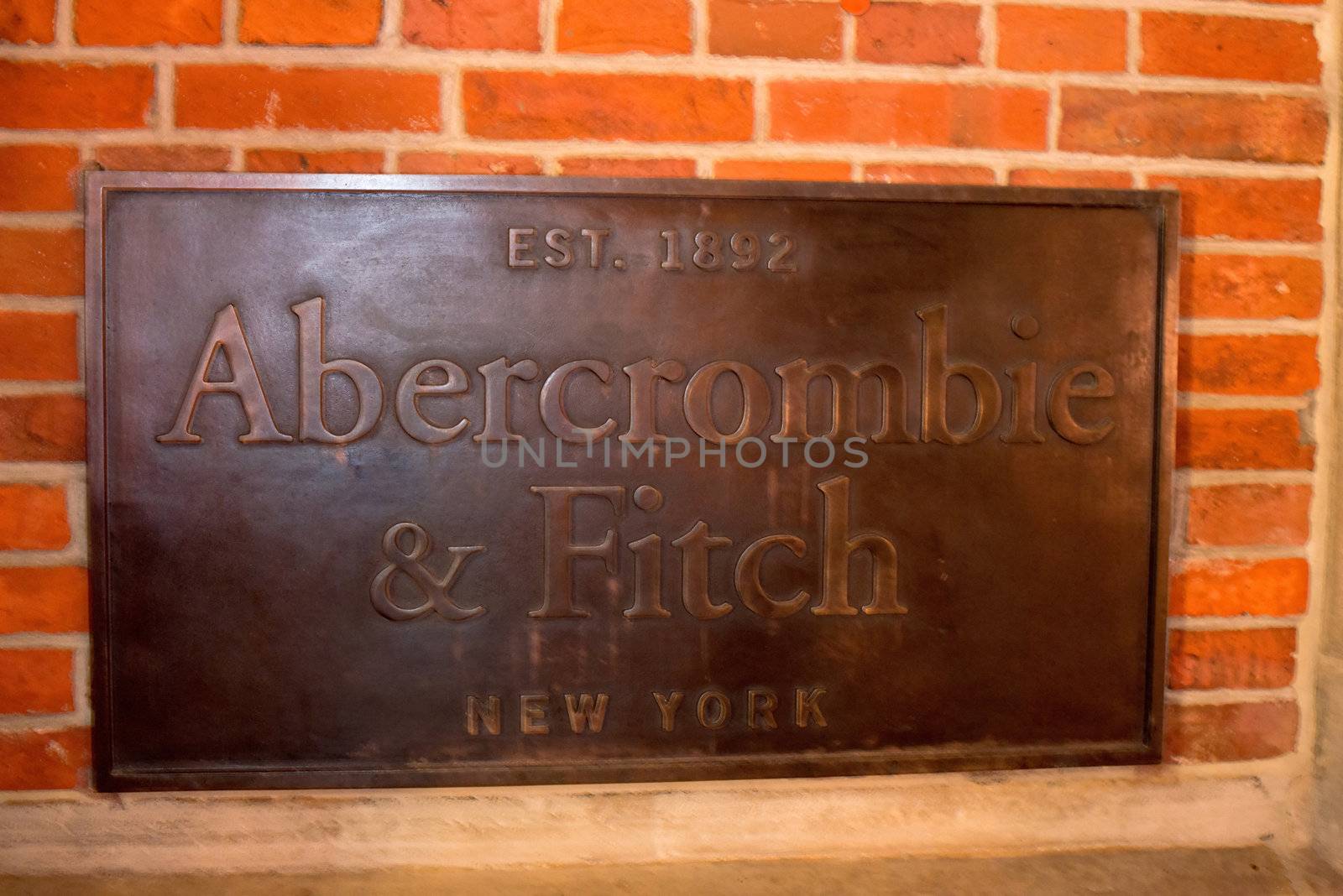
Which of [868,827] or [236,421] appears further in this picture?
[868,827]

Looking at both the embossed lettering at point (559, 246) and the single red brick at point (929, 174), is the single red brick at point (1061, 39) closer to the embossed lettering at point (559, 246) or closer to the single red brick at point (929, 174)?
the single red brick at point (929, 174)

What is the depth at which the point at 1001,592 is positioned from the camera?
1147 millimetres

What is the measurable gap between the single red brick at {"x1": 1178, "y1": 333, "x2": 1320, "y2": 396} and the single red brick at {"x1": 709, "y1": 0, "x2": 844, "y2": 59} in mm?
642

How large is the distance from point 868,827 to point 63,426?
1.19m

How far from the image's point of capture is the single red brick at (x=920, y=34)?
113cm

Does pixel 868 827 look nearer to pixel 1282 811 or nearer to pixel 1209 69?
pixel 1282 811

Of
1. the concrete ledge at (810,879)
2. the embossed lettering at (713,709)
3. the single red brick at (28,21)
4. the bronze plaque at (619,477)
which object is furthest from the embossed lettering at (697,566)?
the single red brick at (28,21)

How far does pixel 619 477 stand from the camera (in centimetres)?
111

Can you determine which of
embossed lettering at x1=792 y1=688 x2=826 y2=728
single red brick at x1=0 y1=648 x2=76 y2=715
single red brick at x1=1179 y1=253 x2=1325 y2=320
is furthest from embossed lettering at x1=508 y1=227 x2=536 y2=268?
single red brick at x1=1179 y1=253 x2=1325 y2=320

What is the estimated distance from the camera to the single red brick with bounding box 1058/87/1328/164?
1.15 metres

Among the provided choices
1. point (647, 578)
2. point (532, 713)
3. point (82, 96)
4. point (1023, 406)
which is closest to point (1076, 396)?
point (1023, 406)

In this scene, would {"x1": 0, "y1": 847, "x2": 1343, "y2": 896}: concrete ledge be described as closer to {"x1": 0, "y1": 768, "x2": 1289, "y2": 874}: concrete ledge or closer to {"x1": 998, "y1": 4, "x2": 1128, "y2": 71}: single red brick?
{"x1": 0, "y1": 768, "x2": 1289, "y2": 874}: concrete ledge

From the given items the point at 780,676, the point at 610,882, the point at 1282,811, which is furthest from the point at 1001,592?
the point at 610,882

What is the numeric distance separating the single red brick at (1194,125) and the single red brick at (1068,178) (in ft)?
0.10
